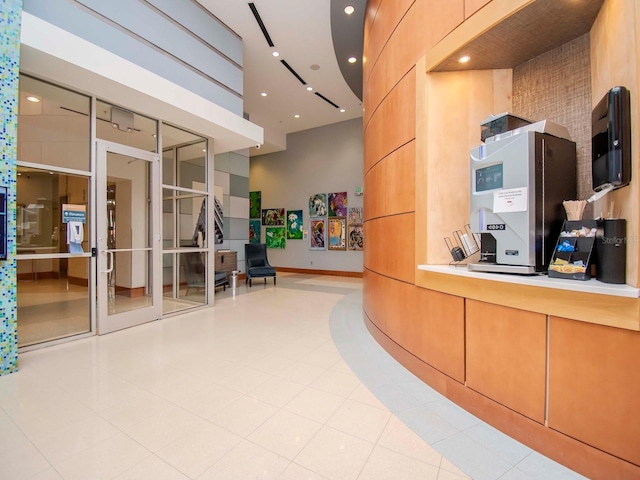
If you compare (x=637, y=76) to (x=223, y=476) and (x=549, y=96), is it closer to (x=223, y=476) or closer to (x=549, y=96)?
(x=549, y=96)

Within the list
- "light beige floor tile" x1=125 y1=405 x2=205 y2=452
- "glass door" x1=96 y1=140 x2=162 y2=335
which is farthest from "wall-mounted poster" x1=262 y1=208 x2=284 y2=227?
"light beige floor tile" x1=125 y1=405 x2=205 y2=452

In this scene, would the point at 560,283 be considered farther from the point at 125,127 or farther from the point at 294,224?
the point at 294,224

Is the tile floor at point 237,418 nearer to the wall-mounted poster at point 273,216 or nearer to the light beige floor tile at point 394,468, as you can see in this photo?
the light beige floor tile at point 394,468

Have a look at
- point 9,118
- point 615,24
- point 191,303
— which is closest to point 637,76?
point 615,24

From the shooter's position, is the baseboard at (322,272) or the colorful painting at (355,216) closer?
the colorful painting at (355,216)

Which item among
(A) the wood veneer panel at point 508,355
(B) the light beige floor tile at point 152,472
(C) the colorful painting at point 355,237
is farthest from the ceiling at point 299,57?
(B) the light beige floor tile at point 152,472

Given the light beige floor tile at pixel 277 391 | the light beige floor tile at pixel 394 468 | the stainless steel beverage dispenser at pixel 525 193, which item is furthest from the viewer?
the light beige floor tile at pixel 277 391

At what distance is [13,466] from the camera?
5.71ft

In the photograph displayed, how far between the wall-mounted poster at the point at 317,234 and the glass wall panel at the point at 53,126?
7438mm

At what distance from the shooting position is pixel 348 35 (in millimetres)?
5980

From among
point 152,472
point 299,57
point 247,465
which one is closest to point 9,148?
point 152,472

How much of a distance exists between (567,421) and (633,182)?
1.36m

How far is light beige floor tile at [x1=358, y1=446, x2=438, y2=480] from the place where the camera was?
1.65 m

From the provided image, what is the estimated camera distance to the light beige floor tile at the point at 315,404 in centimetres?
224
